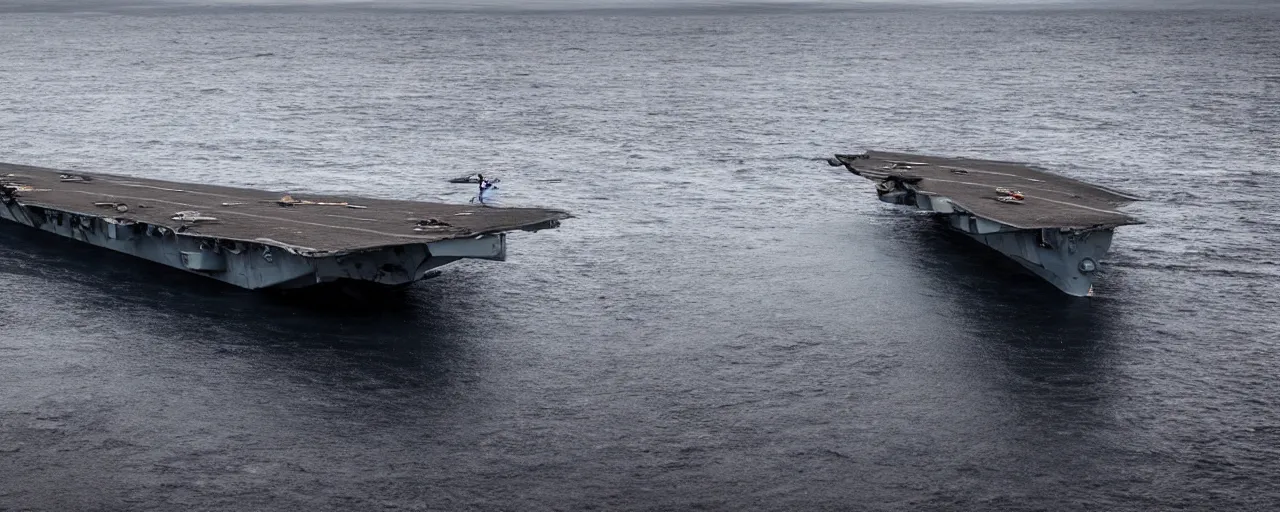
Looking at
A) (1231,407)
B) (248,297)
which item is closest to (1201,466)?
(1231,407)

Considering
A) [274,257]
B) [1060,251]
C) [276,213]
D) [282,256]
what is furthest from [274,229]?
[1060,251]

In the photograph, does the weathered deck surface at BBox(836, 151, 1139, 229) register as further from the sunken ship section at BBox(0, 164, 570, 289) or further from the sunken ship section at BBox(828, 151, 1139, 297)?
the sunken ship section at BBox(0, 164, 570, 289)

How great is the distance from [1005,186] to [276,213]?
27625 millimetres

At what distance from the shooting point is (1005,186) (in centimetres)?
4750

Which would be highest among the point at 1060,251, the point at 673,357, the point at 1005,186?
the point at 1005,186

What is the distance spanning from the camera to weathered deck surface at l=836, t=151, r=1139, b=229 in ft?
128

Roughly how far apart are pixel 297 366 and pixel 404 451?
693 cm

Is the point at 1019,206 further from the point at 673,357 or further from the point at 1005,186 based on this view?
the point at 673,357

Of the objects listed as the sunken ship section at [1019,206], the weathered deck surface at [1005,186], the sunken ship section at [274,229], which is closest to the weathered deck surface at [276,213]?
the sunken ship section at [274,229]

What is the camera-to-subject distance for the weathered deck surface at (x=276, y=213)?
119 feet

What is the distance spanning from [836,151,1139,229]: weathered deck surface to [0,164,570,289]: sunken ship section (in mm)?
15089

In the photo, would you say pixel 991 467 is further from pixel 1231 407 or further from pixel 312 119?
pixel 312 119

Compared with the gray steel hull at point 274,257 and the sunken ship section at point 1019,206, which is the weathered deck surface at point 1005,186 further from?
the gray steel hull at point 274,257

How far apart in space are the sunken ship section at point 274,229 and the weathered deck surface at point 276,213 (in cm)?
4
